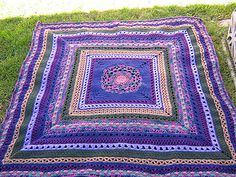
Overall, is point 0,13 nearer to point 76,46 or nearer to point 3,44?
Result: point 3,44

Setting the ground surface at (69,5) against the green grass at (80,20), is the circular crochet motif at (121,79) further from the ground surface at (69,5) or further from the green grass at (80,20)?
the ground surface at (69,5)

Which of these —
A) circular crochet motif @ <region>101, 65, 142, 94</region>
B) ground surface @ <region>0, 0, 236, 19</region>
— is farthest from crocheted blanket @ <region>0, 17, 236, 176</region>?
ground surface @ <region>0, 0, 236, 19</region>

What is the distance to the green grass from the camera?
2258 mm

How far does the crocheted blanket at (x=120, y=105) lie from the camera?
1668 mm

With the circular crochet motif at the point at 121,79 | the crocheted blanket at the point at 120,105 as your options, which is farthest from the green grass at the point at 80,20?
the circular crochet motif at the point at 121,79

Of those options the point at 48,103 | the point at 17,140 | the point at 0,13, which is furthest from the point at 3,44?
the point at 17,140

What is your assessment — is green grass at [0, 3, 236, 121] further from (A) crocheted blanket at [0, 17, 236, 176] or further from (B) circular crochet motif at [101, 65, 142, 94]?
(B) circular crochet motif at [101, 65, 142, 94]

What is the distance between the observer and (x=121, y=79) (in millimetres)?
2064

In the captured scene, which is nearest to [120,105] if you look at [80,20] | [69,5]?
[80,20]

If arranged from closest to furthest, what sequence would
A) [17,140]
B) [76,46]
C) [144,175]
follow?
[144,175] → [17,140] → [76,46]

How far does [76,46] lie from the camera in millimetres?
2305

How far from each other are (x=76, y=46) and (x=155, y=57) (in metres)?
0.53

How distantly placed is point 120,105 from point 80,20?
94 centimetres

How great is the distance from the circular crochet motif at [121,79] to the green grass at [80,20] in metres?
0.55
